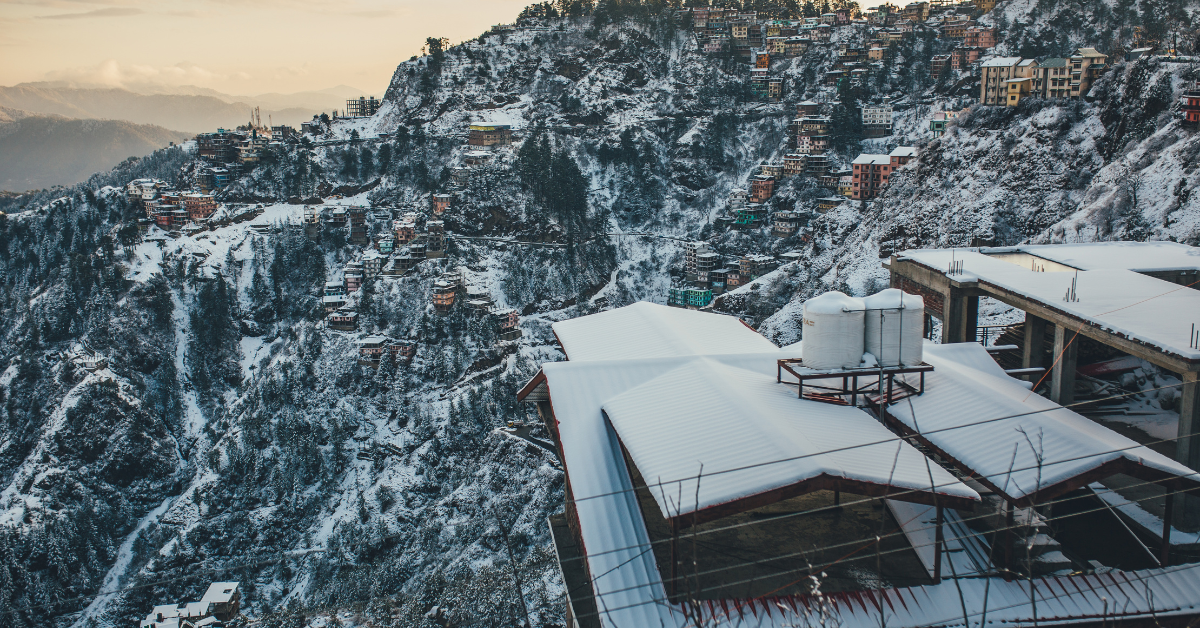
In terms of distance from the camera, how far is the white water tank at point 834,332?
1806 centimetres

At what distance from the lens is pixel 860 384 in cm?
1975

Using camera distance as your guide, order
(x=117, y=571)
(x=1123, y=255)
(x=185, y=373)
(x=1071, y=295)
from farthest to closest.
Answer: (x=185, y=373), (x=117, y=571), (x=1123, y=255), (x=1071, y=295)

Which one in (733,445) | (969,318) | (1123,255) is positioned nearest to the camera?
(733,445)

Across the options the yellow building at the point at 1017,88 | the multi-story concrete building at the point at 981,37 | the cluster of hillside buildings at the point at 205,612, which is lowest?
the cluster of hillside buildings at the point at 205,612

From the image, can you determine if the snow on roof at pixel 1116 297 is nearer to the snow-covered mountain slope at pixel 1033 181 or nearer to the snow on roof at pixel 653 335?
the snow on roof at pixel 653 335

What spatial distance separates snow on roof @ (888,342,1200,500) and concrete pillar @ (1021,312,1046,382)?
3.99 metres

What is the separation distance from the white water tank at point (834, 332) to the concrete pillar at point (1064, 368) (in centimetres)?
677

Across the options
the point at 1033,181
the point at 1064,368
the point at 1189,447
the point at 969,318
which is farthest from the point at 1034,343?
the point at 1033,181

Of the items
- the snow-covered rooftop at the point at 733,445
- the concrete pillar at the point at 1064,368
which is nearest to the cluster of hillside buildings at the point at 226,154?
the snow-covered rooftop at the point at 733,445

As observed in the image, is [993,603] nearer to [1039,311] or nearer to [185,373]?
[1039,311]

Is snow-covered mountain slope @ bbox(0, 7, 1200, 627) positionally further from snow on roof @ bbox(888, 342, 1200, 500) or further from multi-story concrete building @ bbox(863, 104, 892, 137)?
snow on roof @ bbox(888, 342, 1200, 500)

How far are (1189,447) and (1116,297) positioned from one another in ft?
18.1

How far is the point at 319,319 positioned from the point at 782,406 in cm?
7637

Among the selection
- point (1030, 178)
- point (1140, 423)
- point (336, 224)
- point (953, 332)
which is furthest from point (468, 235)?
point (1140, 423)
